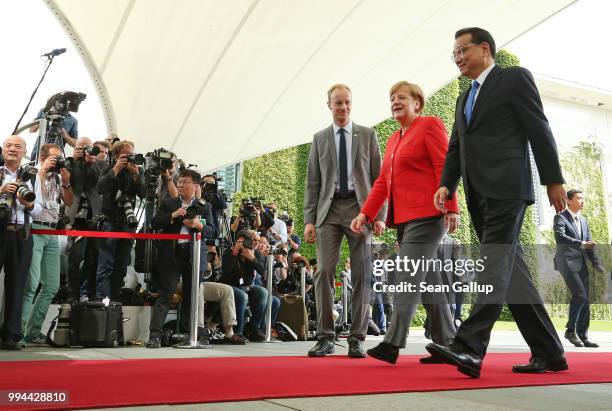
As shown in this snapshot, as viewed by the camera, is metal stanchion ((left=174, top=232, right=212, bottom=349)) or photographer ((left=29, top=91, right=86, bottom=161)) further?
photographer ((left=29, top=91, right=86, bottom=161))

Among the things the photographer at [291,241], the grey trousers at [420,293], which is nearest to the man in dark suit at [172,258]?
the grey trousers at [420,293]

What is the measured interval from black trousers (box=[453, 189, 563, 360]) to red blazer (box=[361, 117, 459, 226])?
1.65 feet

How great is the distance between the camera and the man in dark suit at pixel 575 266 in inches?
252

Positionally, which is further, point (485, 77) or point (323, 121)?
point (323, 121)

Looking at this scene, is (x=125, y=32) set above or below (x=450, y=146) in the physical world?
above

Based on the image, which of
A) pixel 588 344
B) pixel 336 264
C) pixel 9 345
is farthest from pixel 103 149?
pixel 588 344

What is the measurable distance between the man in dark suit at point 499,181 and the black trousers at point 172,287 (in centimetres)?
293

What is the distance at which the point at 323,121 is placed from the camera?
31.0 ft

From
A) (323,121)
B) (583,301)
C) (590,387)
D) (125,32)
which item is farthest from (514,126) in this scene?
(323,121)

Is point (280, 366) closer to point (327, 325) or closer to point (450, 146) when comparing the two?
point (327, 325)

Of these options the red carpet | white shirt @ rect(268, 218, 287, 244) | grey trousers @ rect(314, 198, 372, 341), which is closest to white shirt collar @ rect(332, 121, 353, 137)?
grey trousers @ rect(314, 198, 372, 341)

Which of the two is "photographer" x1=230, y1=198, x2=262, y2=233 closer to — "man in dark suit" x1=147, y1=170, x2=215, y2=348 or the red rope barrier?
"man in dark suit" x1=147, y1=170, x2=215, y2=348

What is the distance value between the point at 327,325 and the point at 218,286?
7.46 ft

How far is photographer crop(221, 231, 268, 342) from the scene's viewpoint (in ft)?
20.5
